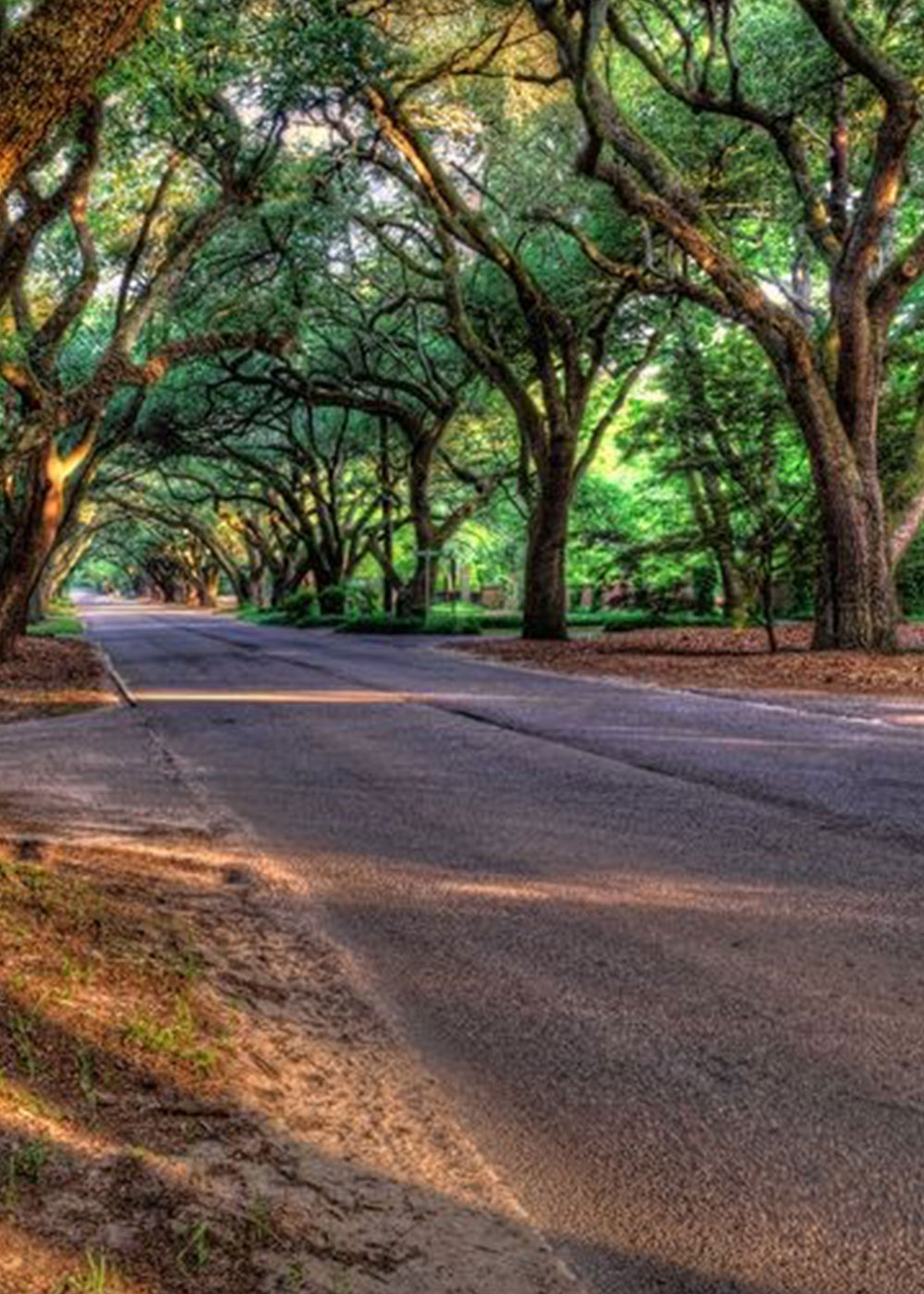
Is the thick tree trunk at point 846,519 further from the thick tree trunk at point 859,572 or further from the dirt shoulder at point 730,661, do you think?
the dirt shoulder at point 730,661

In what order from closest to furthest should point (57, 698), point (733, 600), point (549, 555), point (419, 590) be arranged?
point (57, 698)
point (549, 555)
point (733, 600)
point (419, 590)

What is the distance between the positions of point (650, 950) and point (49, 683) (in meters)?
13.3

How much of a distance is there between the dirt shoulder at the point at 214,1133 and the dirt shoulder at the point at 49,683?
8.43 m

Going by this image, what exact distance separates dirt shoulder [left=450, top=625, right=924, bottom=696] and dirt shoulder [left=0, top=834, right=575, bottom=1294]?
1003 centimetres

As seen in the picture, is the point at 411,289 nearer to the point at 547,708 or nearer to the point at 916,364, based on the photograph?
the point at 916,364

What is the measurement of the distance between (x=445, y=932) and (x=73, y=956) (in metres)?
1.40

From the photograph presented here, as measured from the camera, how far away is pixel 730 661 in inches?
648

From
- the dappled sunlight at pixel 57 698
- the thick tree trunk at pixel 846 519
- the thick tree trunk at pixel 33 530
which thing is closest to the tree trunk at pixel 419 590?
the thick tree trunk at pixel 33 530

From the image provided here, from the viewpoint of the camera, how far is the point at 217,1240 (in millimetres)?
2033

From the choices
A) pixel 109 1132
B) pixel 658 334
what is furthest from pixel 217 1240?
pixel 658 334

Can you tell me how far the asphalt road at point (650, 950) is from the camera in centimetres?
232

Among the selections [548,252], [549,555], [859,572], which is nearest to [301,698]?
[859,572]

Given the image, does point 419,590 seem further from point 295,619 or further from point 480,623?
point 295,619

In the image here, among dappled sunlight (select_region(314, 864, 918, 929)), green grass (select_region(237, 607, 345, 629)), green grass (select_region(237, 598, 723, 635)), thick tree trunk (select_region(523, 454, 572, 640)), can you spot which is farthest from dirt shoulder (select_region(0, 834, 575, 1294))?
green grass (select_region(237, 607, 345, 629))
